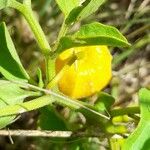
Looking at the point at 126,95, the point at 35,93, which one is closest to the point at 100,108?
the point at 35,93

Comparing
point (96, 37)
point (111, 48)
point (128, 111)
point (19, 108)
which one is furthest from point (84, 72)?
point (111, 48)

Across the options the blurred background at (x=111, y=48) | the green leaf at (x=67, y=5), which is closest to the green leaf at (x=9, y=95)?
the green leaf at (x=67, y=5)

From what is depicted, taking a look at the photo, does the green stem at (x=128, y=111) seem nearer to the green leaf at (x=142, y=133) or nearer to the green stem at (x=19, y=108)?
the green leaf at (x=142, y=133)

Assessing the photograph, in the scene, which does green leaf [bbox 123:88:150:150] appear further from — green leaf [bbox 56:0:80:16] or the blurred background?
the blurred background

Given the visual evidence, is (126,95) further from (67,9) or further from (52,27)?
(67,9)

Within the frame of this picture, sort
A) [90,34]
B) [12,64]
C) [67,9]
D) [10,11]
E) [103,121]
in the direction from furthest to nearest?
[10,11], [103,121], [12,64], [67,9], [90,34]

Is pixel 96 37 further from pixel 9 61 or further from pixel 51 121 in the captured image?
pixel 51 121
